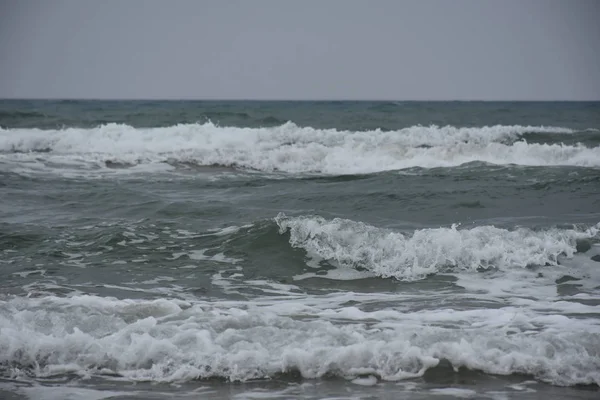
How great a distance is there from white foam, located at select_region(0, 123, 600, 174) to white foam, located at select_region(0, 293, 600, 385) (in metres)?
10.4

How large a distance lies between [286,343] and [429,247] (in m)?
3.19

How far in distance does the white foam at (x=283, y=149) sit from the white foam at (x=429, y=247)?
25.1 ft

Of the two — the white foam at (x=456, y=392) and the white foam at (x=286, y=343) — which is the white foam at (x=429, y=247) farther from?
the white foam at (x=456, y=392)

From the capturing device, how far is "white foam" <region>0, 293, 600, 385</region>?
4691mm

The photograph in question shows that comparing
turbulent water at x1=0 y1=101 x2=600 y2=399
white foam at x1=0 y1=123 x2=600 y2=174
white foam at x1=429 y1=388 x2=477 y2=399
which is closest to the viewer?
white foam at x1=429 y1=388 x2=477 y2=399

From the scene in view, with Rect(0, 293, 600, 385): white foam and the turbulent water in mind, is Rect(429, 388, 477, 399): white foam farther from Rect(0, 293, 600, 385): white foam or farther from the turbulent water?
Rect(0, 293, 600, 385): white foam

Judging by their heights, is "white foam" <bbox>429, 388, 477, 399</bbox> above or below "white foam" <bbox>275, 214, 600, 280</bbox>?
below

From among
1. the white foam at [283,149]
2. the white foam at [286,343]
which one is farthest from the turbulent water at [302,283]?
the white foam at [283,149]

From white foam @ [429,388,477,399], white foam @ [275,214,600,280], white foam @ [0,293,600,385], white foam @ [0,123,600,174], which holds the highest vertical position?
white foam @ [0,123,600,174]

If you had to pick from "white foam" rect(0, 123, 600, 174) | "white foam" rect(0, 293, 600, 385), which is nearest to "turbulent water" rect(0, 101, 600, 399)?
"white foam" rect(0, 293, 600, 385)

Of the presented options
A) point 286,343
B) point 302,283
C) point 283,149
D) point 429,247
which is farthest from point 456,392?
point 283,149

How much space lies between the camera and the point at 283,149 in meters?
18.2

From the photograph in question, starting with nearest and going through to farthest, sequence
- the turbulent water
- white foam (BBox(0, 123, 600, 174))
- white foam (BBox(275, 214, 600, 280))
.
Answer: the turbulent water, white foam (BBox(275, 214, 600, 280)), white foam (BBox(0, 123, 600, 174))

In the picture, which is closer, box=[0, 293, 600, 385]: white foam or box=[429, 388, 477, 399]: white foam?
A: box=[429, 388, 477, 399]: white foam
